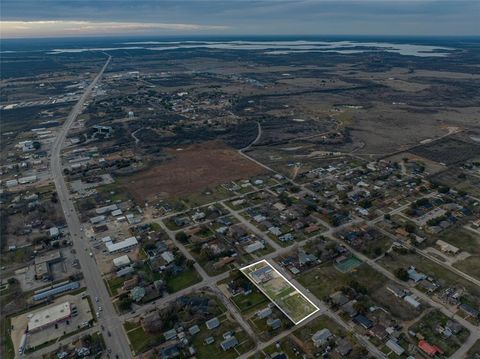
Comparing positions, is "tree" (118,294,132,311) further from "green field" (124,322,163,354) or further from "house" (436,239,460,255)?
"house" (436,239,460,255)

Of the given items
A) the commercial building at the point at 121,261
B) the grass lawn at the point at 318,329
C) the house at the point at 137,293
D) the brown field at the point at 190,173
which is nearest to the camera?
the grass lawn at the point at 318,329

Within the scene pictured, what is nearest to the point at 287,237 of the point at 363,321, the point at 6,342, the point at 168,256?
the point at 363,321

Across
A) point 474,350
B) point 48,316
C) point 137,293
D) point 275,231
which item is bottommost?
point 474,350

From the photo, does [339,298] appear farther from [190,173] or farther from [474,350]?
[190,173]

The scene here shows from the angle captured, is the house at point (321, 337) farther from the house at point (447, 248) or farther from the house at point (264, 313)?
the house at point (447, 248)

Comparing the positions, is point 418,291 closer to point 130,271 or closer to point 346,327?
point 346,327

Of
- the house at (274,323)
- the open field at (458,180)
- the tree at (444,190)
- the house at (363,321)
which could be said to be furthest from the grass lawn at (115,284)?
the open field at (458,180)

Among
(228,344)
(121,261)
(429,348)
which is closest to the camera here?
(429,348)
